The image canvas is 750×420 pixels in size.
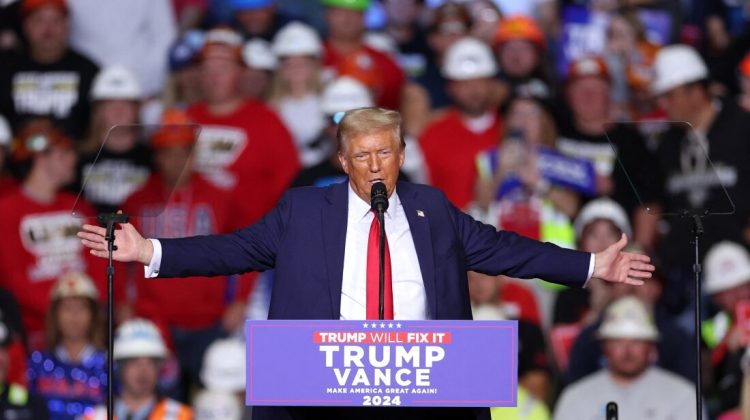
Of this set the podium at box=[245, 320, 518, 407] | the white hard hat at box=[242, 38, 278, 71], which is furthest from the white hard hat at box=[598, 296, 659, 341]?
the podium at box=[245, 320, 518, 407]

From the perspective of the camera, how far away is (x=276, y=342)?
414 cm

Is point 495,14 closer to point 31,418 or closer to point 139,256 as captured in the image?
point 31,418

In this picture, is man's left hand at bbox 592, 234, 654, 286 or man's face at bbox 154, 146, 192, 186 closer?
man's left hand at bbox 592, 234, 654, 286

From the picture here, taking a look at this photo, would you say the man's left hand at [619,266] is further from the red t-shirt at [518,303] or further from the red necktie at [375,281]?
the red t-shirt at [518,303]

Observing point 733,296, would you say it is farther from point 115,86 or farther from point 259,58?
point 115,86

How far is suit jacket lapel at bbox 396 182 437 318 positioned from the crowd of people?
3.04m

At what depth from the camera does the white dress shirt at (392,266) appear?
446 cm

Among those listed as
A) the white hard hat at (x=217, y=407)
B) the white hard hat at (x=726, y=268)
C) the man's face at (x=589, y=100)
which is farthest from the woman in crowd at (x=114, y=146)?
the white hard hat at (x=726, y=268)

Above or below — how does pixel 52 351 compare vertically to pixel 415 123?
below

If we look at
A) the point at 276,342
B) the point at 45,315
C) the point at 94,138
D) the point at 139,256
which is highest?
the point at 94,138

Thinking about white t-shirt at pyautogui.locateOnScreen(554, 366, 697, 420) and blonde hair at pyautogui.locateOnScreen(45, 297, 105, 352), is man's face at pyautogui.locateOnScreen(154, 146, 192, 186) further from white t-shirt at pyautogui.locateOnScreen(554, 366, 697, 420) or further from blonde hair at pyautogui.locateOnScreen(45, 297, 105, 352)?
white t-shirt at pyautogui.locateOnScreen(554, 366, 697, 420)

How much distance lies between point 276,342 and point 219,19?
5.80 metres

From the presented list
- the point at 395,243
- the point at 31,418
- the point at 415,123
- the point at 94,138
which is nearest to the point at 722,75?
the point at 415,123

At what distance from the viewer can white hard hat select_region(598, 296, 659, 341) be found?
27.3 ft
